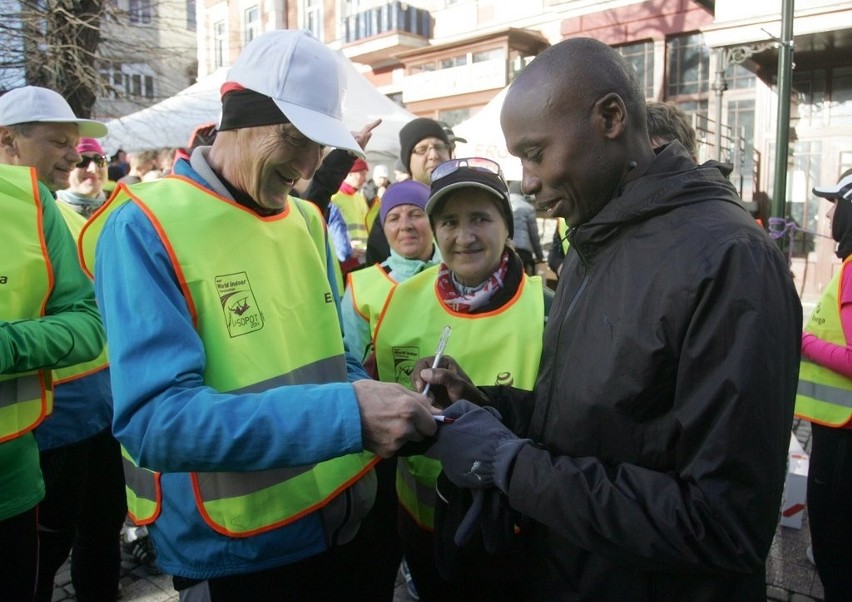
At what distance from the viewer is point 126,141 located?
9727 millimetres

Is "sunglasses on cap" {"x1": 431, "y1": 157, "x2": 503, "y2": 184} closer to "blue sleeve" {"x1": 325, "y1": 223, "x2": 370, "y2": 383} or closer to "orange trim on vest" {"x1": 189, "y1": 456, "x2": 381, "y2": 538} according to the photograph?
"blue sleeve" {"x1": 325, "y1": 223, "x2": 370, "y2": 383}

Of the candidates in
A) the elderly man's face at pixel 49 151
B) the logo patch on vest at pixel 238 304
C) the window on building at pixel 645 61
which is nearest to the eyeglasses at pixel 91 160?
the elderly man's face at pixel 49 151

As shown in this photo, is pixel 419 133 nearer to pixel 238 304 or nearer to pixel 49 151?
pixel 49 151

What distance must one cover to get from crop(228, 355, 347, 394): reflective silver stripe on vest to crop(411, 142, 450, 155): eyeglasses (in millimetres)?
2733

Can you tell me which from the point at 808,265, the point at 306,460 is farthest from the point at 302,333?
the point at 808,265

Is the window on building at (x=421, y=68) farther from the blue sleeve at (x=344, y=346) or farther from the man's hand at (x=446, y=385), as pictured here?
the man's hand at (x=446, y=385)

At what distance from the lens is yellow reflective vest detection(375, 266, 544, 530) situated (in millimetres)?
2291

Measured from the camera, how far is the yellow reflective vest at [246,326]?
156 centimetres

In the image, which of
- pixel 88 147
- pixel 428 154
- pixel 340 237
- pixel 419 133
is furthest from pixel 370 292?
pixel 340 237

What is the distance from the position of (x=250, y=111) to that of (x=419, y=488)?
1396 mm

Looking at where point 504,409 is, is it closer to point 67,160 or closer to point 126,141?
point 67,160

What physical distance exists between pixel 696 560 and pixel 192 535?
43.3 inches

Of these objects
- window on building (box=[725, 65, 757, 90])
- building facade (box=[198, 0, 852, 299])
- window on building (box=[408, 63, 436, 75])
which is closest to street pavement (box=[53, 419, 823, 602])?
building facade (box=[198, 0, 852, 299])

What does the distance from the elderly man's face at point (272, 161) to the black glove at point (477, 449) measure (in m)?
0.74
